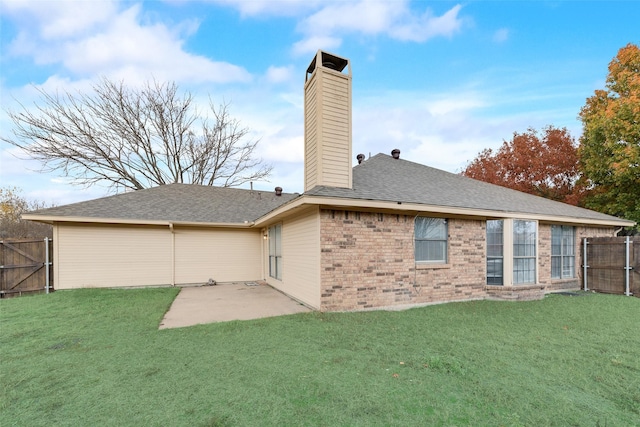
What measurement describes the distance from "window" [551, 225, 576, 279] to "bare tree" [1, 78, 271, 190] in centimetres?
1727

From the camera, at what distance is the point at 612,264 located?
8.86m

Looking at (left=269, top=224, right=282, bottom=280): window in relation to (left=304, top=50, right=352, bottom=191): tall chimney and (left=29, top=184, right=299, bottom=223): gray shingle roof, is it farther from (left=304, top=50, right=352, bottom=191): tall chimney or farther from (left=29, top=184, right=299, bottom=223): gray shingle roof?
(left=304, top=50, right=352, bottom=191): tall chimney

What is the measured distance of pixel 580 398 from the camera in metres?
2.76

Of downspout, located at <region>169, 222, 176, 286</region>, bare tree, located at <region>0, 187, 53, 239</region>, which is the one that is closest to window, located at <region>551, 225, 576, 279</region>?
downspout, located at <region>169, 222, 176, 286</region>

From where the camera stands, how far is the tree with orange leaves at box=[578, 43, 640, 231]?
11.8m

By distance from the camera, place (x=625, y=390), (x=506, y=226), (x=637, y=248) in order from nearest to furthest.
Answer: (x=625, y=390)
(x=506, y=226)
(x=637, y=248)

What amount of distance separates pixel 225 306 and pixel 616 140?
17.1 metres

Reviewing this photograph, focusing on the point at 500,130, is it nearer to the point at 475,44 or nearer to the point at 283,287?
the point at 475,44

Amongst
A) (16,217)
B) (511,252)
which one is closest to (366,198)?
(511,252)

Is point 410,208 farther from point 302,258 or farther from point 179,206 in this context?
point 179,206

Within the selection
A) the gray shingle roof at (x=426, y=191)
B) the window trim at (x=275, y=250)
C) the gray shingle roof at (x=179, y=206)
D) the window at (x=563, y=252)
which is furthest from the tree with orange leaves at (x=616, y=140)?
the window trim at (x=275, y=250)

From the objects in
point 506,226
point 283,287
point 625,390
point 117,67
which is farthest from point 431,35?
point 117,67

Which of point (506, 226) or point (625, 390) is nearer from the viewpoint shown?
point (625, 390)

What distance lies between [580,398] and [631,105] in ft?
48.5
